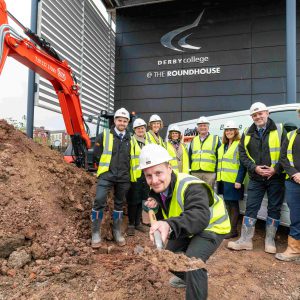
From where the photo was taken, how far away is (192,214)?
7.04 ft

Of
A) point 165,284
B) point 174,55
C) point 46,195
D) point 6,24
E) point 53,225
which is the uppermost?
point 174,55

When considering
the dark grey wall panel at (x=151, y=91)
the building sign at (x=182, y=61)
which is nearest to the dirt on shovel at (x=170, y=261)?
the dark grey wall panel at (x=151, y=91)

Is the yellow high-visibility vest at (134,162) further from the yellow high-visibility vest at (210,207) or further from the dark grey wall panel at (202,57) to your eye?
the dark grey wall panel at (202,57)

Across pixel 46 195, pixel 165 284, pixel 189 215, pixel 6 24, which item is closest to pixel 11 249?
pixel 46 195

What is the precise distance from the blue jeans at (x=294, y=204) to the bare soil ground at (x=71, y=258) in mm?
416

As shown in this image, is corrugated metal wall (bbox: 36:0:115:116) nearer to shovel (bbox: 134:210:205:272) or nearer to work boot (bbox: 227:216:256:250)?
work boot (bbox: 227:216:256:250)

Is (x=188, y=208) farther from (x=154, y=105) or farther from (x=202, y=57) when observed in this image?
(x=202, y=57)

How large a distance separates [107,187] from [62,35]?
7833mm

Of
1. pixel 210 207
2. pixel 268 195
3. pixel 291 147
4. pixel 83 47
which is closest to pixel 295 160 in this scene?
pixel 291 147

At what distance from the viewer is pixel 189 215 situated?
2145mm

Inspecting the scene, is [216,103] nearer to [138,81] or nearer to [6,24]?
[138,81]

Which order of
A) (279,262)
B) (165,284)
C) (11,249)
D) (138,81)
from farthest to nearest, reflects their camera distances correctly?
(138,81) → (279,262) → (11,249) → (165,284)

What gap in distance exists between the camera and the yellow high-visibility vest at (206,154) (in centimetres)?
520

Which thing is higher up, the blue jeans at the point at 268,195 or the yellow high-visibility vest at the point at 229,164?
the yellow high-visibility vest at the point at 229,164
